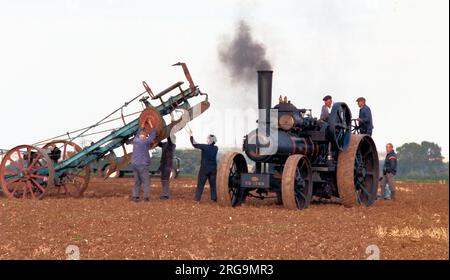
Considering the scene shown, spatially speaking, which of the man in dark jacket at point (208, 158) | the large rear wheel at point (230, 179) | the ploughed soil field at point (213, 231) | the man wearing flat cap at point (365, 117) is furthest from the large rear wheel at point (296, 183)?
the man wearing flat cap at point (365, 117)

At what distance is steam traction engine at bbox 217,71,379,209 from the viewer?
12383mm

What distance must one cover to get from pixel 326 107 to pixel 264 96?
2.38 metres

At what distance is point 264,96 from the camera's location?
489 inches

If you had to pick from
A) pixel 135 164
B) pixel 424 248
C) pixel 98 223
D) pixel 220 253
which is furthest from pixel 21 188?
pixel 424 248

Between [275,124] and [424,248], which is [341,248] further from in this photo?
[275,124]

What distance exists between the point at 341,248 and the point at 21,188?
8.83 metres

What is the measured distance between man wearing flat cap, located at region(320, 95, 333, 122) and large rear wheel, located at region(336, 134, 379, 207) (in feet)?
2.31

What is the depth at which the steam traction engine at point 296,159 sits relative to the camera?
12.4m

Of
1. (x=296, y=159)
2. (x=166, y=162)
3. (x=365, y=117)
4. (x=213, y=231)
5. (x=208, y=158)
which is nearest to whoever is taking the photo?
(x=213, y=231)

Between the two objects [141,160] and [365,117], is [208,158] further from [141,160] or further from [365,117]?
[365,117]

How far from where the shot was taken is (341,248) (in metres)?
8.23

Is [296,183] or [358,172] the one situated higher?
[358,172]

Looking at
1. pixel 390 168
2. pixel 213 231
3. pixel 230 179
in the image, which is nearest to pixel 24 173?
pixel 230 179

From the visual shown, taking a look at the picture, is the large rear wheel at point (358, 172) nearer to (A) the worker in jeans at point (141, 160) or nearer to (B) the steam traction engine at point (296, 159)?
(B) the steam traction engine at point (296, 159)
